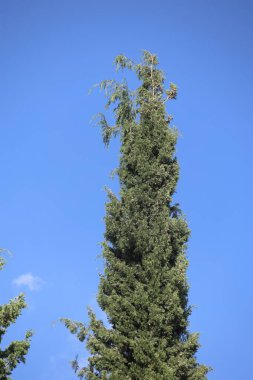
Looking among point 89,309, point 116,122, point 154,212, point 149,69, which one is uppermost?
point 149,69

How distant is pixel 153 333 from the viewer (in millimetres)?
14289

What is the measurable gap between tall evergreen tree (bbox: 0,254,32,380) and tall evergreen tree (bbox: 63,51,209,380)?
1939 mm

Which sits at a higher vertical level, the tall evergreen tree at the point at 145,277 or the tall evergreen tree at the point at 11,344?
the tall evergreen tree at the point at 145,277

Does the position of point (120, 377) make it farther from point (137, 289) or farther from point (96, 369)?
point (137, 289)

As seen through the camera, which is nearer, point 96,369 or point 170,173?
point 96,369

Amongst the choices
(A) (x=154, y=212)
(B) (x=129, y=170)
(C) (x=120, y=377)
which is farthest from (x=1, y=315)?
(B) (x=129, y=170)

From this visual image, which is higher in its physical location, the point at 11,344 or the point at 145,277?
the point at 145,277

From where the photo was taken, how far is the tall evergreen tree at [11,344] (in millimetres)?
14103

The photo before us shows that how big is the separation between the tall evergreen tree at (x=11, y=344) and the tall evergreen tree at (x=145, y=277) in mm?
1939

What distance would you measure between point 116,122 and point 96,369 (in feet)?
48.5

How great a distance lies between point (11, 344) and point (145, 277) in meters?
5.35

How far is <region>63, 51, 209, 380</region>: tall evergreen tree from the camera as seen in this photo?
46.1 ft

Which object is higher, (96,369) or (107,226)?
(107,226)

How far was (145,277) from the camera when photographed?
1532cm
